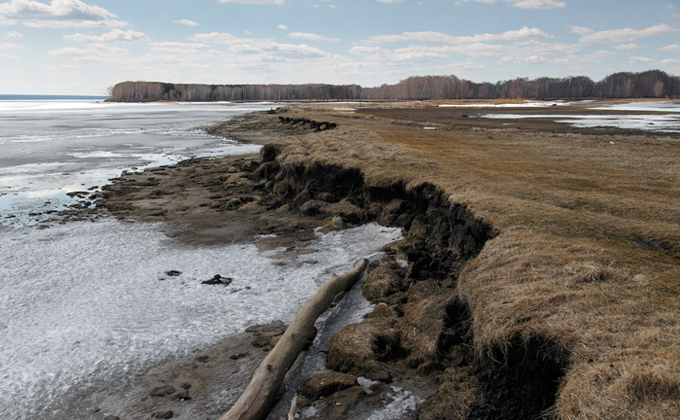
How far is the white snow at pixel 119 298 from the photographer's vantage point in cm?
969

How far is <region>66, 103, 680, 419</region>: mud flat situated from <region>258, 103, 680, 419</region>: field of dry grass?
0.09ft

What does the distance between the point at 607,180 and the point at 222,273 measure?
43.3 ft

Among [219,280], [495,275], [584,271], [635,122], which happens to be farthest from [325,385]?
[635,122]

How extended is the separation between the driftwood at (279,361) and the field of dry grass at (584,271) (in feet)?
10.4

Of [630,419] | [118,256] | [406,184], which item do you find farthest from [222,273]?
[630,419]

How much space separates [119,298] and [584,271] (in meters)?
10.3

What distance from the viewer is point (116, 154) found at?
43.2 meters

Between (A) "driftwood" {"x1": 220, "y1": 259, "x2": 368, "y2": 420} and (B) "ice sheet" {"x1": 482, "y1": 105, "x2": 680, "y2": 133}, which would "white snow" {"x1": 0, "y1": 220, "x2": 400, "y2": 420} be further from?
(B) "ice sheet" {"x1": 482, "y1": 105, "x2": 680, "y2": 133}

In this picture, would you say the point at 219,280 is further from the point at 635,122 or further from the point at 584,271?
the point at 635,122

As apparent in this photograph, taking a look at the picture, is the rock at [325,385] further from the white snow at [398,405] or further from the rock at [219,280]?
the rock at [219,280]

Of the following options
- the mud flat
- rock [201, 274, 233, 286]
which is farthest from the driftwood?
rock [201, 274, 233, 286]

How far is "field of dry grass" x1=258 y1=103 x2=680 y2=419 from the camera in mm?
6062

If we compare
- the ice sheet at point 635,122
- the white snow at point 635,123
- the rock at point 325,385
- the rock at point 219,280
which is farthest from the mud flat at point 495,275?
the white snow at point 635,123

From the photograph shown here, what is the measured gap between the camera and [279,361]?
362 inches
